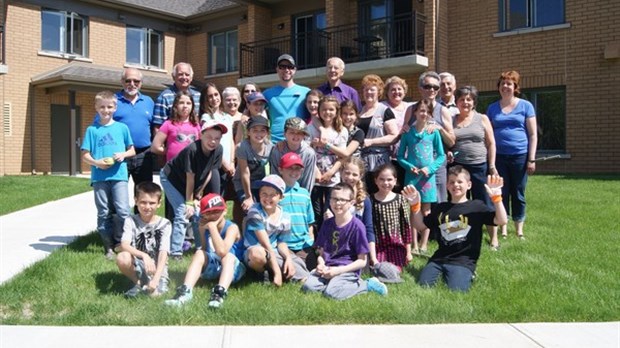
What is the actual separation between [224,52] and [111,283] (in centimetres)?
1943

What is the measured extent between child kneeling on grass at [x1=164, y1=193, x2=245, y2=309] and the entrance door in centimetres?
1692

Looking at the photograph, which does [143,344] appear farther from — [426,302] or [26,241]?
[26,241]

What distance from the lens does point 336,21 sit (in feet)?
60.3

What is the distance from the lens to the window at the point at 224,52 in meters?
23.3

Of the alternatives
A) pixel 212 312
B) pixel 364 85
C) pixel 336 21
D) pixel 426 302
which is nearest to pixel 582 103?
pixel 336 21

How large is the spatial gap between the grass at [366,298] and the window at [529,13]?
33.0ft

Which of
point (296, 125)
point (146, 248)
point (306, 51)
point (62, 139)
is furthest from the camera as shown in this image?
point (62, 139)

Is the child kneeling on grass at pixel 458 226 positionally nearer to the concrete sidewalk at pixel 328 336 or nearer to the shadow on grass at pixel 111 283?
the concrete sidewalk at pixel 328 336

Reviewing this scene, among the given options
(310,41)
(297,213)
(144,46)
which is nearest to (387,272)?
(297,213)

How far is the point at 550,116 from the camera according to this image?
14.9 metres

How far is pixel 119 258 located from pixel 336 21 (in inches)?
588

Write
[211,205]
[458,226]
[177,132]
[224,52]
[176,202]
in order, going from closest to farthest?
[211,205] → [458,226] → [176,202] → [177,132] → [224,52]

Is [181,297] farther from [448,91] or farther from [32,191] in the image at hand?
[32,191]

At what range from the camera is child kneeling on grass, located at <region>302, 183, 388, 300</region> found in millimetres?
4797
